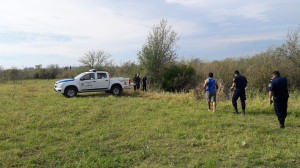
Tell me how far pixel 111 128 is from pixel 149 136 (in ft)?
5.72

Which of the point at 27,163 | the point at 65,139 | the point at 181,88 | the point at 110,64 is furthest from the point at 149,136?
the point at 110,64

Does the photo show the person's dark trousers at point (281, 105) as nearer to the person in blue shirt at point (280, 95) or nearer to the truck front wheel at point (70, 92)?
the person in blue shirt at point (280, 95)

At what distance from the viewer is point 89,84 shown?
21438 millimetres

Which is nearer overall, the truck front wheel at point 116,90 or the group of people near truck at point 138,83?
the truck front wheel at point 116,90

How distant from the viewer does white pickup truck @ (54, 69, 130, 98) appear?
20969mm

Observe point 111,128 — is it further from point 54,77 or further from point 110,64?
point 54,77

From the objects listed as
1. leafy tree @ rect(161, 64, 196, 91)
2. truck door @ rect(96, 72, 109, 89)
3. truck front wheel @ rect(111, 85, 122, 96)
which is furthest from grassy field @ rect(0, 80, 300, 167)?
leafy tree @ rect(161, 64, 196, 91)

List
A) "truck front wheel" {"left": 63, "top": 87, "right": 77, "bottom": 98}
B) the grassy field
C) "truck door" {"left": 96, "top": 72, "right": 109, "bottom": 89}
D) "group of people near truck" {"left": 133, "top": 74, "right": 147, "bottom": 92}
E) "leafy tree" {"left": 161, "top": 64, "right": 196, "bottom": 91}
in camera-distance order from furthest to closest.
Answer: "leafy tree" {"left": 161, "top": 64, "right": 196, "bottom": 91}
"group of people near truck" {"left": 133, "top": 74, "right": 147, "bottom": 92}
"truck door" {"left": 96, "top": 72, "right": 109, "bottom": 89}
"truck front wheel" {"left": 63, "top": 87, "right": 77, "bottom": 98}
the grassy field

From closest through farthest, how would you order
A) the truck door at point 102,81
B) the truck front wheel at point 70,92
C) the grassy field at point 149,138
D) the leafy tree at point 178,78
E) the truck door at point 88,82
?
the grassy field at point 149,138 < the truck front wheel at point 70,92 < the truck door at point 88,82 < the truck door at point 102,81 < the leafy tree at point 178,78

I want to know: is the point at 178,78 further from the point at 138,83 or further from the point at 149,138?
Result: the point at 149,138

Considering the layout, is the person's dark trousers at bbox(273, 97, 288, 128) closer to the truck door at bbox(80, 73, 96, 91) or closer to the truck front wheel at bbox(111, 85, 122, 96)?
the truck front wheel at bbox(111, 85, 122, 96)

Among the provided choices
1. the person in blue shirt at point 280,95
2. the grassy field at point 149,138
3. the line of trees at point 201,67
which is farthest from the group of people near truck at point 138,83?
the person in blue shirt at point 280,95

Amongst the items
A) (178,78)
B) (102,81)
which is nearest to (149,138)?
(102,81)

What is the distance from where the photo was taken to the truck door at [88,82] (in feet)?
70.1
